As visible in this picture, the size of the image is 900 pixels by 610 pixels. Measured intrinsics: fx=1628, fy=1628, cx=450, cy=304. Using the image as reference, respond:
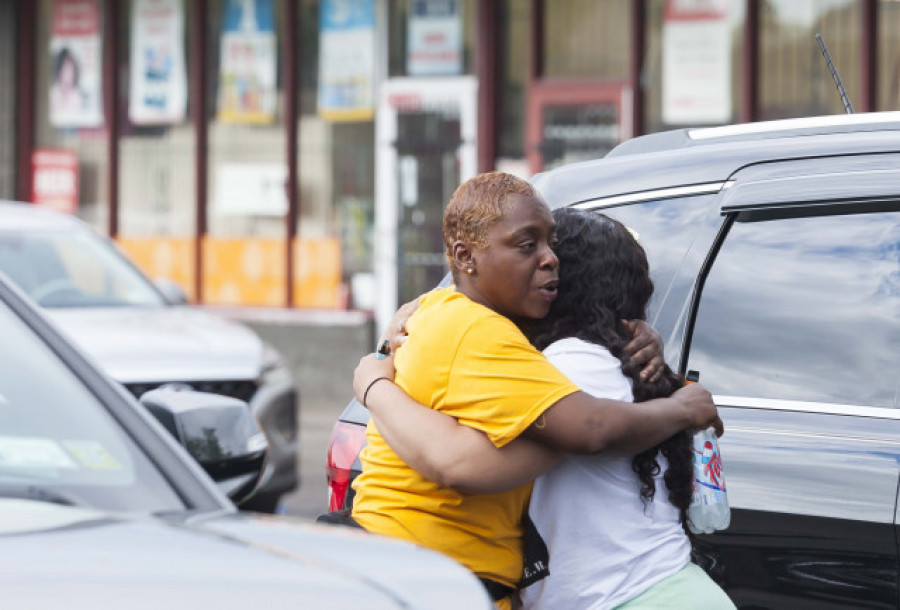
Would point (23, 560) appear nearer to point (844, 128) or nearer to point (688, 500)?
point (688, 500)

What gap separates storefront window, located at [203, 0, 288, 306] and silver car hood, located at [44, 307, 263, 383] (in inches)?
222

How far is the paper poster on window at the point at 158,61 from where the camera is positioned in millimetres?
14750

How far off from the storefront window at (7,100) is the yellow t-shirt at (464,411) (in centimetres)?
1301

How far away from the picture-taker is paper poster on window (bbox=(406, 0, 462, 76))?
44.5ft

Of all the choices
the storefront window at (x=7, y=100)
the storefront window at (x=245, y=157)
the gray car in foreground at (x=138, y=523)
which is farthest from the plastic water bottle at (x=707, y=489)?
the storefront window at (x=7, y=100)

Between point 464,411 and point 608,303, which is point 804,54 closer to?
point 608,303

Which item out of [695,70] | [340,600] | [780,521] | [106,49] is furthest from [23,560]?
[106,49]

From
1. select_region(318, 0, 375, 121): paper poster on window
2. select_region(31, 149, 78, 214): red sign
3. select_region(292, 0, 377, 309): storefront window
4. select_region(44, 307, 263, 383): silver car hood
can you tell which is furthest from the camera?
select_region(31, 149, 78, 214): red sign

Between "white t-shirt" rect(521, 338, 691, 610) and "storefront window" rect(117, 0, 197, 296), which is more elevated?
"storefront window" rect(117, 0, 197, 296)

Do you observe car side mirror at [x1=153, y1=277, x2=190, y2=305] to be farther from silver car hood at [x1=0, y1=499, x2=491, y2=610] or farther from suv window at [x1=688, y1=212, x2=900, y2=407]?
silver car hood at [x1=0, y1=499, x2=491, y2=610]

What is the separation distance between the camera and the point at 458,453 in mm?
2977

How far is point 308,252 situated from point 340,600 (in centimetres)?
1205

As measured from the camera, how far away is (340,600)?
7.24 ft

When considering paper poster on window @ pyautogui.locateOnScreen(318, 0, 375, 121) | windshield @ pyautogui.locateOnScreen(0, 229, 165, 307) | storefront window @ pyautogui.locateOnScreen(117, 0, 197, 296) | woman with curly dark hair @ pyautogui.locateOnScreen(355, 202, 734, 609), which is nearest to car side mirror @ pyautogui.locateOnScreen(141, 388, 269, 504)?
woman with curly dark hair @ pyautogui.locateOnScreen(355, 202, 734, 609)
